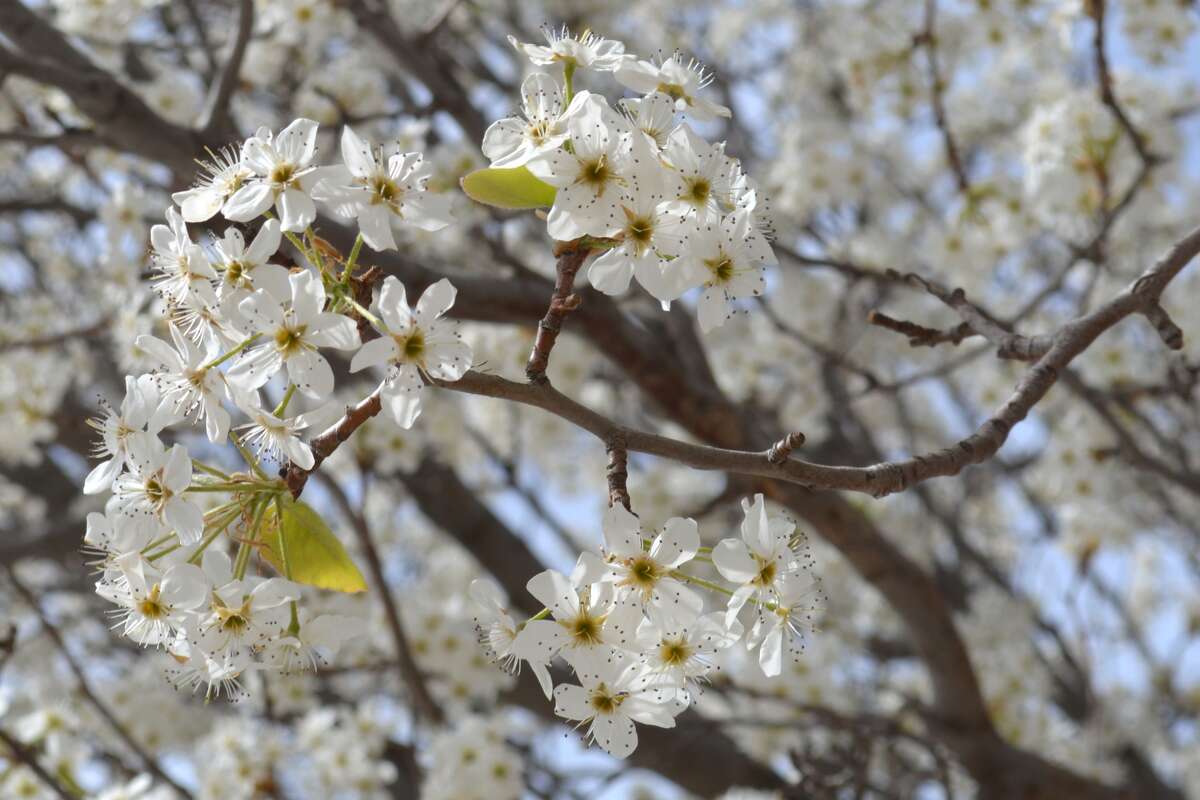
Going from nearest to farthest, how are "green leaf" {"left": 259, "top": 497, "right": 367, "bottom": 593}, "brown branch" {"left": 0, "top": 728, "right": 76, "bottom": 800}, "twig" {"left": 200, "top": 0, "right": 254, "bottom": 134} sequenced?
"green leaf" {"left": 259, "top": 497, "right": 367, "bottom": 593} < "brown branch" {"left": 0, "top": 728, "right": 76, "bottom": 800} < "twig" {"left": 200, "top": 0, "right": 254, "bottom": 134}

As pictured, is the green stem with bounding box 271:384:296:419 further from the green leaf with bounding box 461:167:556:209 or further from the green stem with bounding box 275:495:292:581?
the green leaf with bounding box 461:167:556:209

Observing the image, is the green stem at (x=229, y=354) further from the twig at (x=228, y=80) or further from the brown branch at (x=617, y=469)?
the twig at (x=228, y=80)

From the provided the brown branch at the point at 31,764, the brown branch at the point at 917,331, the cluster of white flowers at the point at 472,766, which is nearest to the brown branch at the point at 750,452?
the brown branch at the point at 917,331

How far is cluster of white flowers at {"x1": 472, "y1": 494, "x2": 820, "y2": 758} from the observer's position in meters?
1.22

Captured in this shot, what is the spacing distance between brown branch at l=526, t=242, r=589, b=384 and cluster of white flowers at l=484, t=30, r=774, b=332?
0.09 feet

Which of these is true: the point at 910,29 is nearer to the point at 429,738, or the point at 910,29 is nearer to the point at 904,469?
the point at 429,738

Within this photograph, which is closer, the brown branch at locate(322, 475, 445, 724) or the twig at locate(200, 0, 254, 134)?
the twig at locate(200, 0, 254, 134)

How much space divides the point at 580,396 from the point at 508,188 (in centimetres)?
364

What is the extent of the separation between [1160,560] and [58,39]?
6592mm

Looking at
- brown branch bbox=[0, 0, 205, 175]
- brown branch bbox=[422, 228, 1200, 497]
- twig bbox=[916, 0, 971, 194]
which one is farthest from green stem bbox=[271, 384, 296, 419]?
twig bbox=[916, 0, 971, 194]

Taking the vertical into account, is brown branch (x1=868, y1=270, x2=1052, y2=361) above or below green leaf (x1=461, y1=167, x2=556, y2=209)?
above

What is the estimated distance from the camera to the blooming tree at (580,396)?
1.25m

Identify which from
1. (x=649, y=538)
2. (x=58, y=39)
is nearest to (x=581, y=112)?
(x=649, y=538)

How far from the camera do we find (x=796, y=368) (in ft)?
17.6
